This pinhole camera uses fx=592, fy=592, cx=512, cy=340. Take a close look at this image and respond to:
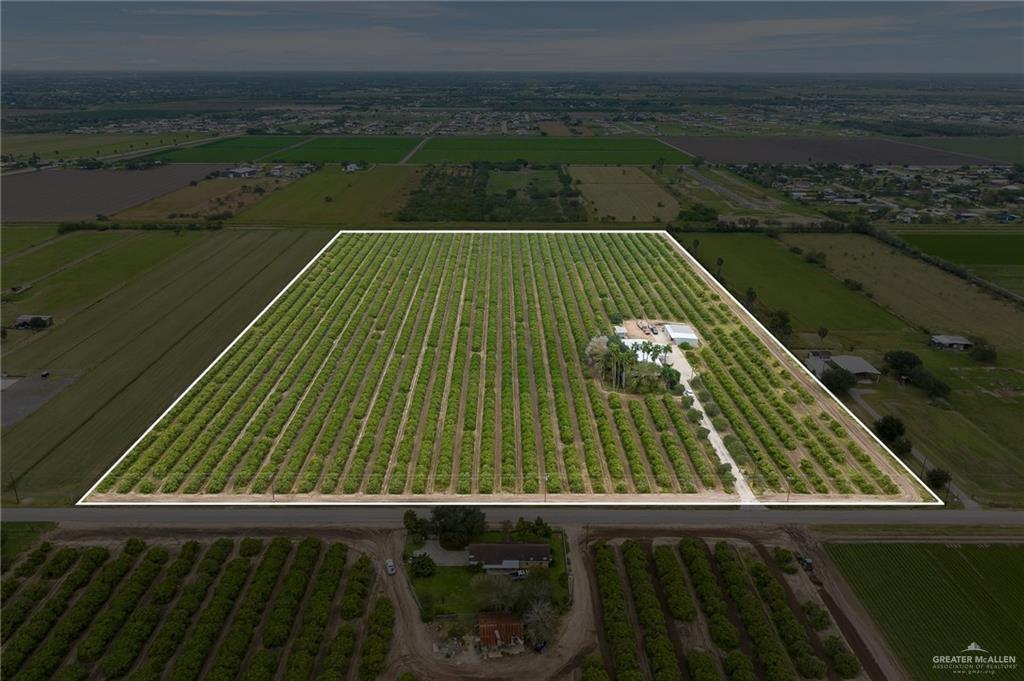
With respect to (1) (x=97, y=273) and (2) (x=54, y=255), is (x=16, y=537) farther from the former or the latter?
(2) (x=54, y=255)

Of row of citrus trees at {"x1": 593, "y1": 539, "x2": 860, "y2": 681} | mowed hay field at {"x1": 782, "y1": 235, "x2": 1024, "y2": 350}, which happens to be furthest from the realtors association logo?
mowed hay field at {"x1": 782, "y1": 235, "x2": 1024, "y2": 350}

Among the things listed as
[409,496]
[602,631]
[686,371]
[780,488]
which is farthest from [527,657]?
[686,371]

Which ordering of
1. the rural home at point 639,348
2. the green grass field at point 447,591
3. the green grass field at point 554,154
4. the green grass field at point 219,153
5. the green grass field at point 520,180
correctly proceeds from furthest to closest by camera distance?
the green grass field at point 554,154
the green grass field at point 219,153
the green grass field at point 520,180
the rural home at point 639,348
the green grass field at point 447,591

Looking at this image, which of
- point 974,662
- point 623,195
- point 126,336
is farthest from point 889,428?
point 623,195

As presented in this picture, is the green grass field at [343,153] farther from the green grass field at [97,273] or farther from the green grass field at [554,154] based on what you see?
the green grass field at [97,273]

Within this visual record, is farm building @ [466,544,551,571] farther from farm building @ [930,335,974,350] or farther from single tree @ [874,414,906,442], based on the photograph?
farm building @ [930,335,974,350]

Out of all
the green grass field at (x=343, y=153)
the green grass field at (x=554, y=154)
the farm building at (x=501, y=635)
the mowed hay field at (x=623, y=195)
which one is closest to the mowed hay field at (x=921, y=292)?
the mowed hay field at (x=623, y=195)
